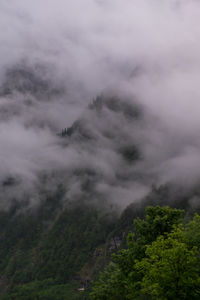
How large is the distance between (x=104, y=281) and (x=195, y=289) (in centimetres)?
3020

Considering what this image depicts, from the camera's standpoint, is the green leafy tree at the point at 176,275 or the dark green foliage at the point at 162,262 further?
the dark green foliage at the point at 162,262

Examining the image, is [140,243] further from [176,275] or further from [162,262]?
[176,275]

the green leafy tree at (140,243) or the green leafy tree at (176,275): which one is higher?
the green leafy tree at (140,243)

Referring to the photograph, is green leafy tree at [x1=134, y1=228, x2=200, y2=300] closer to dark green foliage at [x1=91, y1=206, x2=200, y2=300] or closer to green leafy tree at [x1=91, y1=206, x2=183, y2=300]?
dark green foliage at [x1=91, y1=206, x2=200, y2=300]

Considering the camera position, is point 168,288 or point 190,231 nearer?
point 168,288

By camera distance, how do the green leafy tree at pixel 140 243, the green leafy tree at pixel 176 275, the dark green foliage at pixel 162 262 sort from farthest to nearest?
1. the green leafy tree at pixel 140 243
2. the dark green foliage at pixel 162 262
3. the green leafy tree at pixel 176 275

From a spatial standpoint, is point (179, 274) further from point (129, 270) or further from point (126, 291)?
point (126, 291)

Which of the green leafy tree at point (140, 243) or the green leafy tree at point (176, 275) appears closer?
the green leafy tree at point (176, 275)

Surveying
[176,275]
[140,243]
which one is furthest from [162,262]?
[140,243]

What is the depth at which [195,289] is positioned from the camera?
108 ft

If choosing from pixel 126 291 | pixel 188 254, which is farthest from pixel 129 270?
pixel 188 254

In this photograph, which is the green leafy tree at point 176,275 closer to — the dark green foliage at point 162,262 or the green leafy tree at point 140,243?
the dark green foliage at point 162,262

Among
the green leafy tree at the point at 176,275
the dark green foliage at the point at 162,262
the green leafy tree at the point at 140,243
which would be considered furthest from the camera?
the green leafy tree at the point at 140,243

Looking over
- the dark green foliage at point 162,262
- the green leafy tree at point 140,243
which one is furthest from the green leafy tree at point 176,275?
the green leafy tree at point 140,243
